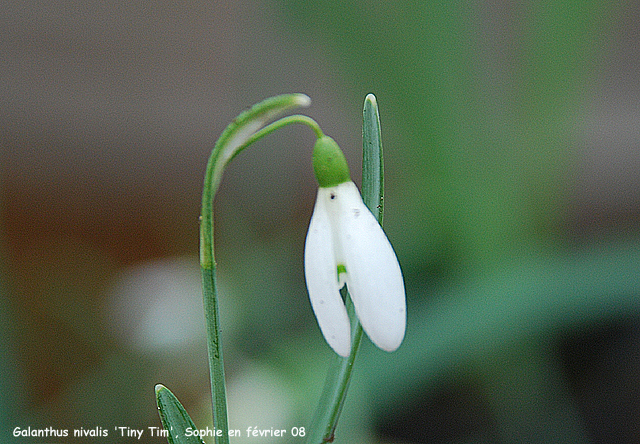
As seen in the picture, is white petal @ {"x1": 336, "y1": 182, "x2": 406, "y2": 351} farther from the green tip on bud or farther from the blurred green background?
the blurred green background

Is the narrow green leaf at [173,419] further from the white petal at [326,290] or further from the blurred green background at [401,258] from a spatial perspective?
the blurred green background at [401,258]

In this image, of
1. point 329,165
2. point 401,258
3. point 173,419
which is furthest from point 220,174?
point 401,258

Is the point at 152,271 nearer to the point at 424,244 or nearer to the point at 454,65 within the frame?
the point at 424,244

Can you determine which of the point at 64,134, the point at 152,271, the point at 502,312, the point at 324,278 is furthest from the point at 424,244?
the point at 64,134

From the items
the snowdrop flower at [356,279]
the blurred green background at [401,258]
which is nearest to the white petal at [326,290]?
the snowdrop flower at [356,279]

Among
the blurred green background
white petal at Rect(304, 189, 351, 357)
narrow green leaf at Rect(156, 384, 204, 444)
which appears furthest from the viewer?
the blurred green background

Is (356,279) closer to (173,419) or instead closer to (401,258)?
(173,419)

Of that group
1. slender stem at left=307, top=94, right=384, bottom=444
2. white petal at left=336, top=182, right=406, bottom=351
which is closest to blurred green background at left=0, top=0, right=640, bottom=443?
slender stem at left=307, top=94, right=384, bottom=444
